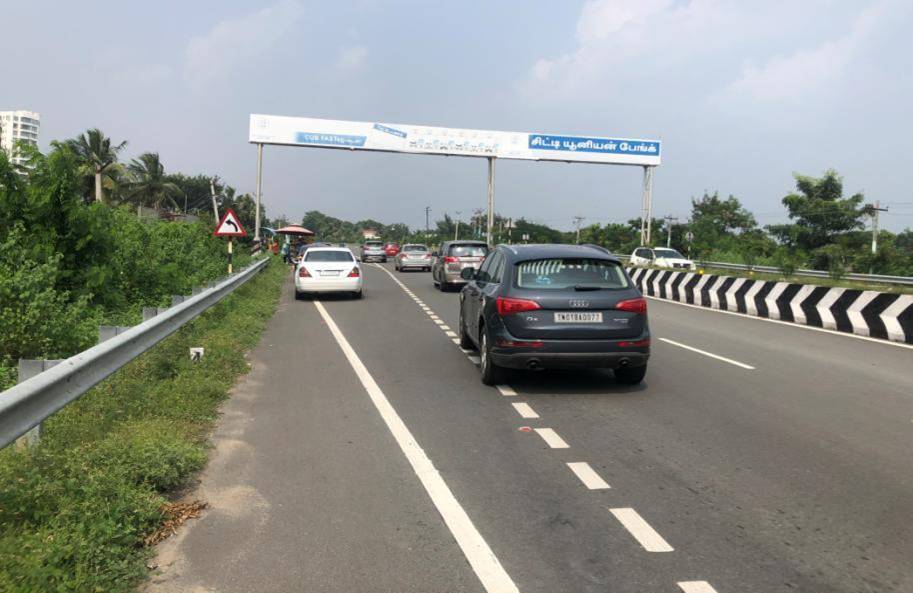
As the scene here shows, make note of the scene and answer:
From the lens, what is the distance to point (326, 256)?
20.7m

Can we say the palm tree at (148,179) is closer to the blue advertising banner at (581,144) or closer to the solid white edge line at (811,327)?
the blue advertising banner at (581,144)

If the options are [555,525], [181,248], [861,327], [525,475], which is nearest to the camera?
[555,525]

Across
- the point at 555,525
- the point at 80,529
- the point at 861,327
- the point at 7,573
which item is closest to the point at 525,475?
the point at 555,525

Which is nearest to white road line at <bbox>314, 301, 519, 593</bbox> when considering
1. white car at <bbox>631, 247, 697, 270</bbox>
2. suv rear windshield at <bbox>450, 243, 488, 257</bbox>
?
suv rear windshield at <bbox>450, 243, 488, 257</bbox>

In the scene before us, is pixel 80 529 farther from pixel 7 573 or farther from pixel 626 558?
pixel 626 558

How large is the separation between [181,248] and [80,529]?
50.1ft

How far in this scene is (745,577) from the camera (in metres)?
3.73

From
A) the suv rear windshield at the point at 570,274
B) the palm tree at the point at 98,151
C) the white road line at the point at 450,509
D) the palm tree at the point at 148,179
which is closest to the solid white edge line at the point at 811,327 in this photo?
the suv rear windshield at the point at 570,274

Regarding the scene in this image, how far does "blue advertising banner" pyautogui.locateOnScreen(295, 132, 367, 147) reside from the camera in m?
38.3

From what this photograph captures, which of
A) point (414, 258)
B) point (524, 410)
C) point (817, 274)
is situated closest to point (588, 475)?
point (524, 410)

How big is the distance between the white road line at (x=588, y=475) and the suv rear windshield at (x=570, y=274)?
9.72 feet

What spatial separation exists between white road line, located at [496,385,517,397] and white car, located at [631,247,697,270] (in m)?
29.7

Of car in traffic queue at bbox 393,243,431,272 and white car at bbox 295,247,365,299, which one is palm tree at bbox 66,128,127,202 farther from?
white car at bbox 295,247,365,299

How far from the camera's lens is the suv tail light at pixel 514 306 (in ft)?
26.4
